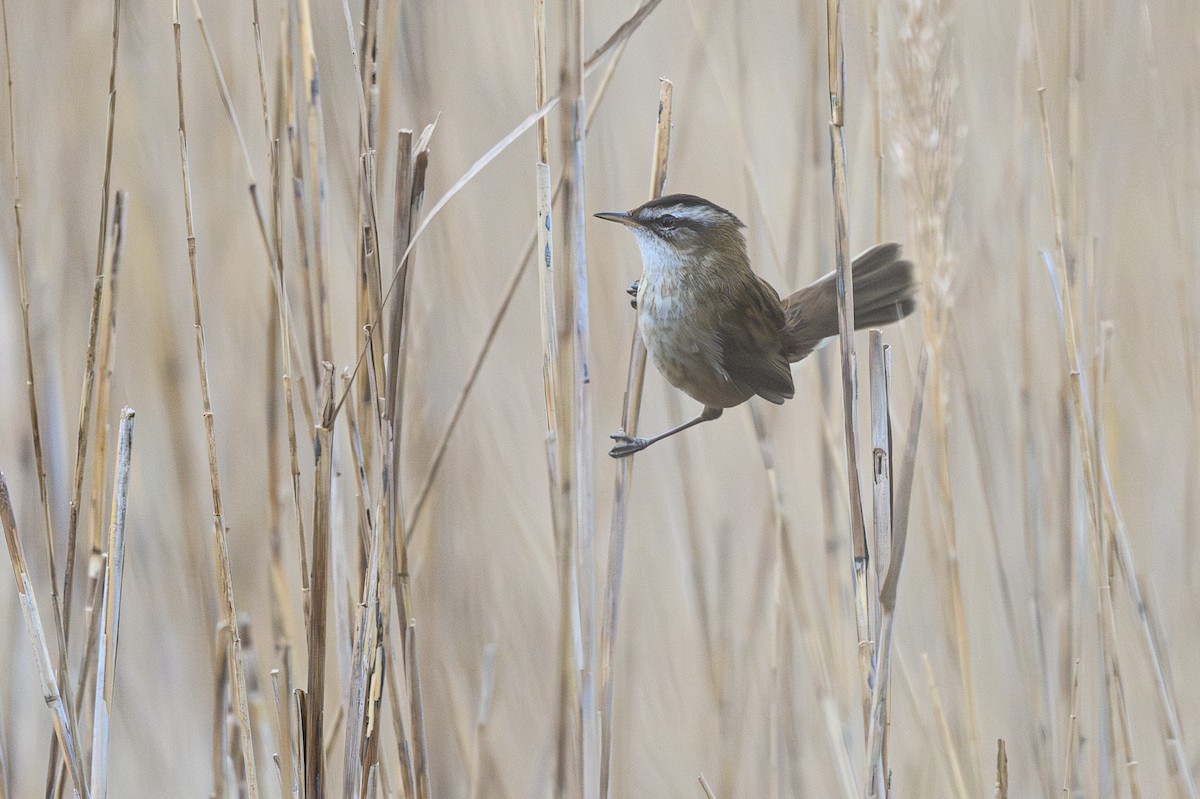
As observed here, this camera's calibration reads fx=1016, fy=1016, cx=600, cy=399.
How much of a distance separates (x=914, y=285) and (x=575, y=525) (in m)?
0.81

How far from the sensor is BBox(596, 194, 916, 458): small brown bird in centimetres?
168

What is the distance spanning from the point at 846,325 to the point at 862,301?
600 mm

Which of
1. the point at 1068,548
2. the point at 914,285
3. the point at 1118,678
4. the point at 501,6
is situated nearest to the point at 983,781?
the point at 1118,678

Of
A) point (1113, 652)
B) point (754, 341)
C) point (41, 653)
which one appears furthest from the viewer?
point (754, 341)

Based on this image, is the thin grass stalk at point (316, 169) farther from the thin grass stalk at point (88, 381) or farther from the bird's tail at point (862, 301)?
the bird's tail at point (862, 301)

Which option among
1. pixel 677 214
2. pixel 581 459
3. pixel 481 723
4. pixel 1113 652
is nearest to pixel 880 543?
pixel 581 459

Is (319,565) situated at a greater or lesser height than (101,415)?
lesser

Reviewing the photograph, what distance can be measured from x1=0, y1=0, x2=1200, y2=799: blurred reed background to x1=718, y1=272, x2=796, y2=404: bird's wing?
3.1 inches

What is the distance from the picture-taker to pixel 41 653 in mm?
1097

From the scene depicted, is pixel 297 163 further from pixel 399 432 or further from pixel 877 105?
pixel 877 105

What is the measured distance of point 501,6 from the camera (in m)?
2.15

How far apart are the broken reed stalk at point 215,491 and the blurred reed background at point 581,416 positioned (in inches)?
0.8

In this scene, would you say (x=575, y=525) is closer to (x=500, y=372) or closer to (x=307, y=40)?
(x=307, y=40)

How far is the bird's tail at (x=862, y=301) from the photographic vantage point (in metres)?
1.75
